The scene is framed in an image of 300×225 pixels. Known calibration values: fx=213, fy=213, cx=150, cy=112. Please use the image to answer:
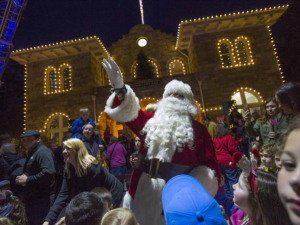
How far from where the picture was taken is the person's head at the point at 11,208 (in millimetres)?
2447

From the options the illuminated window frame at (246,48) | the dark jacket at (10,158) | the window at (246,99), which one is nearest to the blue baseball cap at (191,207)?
the dark jacket at (10,158)

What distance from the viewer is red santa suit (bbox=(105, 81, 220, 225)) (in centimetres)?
212

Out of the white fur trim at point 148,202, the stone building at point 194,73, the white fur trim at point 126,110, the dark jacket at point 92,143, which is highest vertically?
the stone building at point 194,73

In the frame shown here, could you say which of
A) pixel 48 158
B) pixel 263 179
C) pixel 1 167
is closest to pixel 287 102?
pixel 263 179

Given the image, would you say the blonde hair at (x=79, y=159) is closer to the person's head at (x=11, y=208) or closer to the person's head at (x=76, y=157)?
the person's head at (x=76, y=157)

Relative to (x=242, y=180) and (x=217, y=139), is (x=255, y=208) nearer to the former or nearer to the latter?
(x=242, y=180)

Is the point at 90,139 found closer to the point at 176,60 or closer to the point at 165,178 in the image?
the point at 165,178

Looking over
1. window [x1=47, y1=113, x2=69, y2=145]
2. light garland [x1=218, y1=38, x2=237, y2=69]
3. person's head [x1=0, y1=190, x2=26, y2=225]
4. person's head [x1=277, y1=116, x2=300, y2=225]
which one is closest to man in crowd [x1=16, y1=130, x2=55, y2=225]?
person's head [x1=0, y1=190, x2=26, y2=225]

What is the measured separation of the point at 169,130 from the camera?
2264 mm

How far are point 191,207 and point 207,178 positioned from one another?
3.74 ft

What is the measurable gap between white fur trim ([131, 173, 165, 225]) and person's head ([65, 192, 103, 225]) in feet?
1.29

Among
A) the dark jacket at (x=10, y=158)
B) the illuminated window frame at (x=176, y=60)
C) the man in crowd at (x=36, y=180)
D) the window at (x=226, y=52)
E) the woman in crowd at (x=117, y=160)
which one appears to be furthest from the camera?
the illuminated window frame at (x=176, y=60)

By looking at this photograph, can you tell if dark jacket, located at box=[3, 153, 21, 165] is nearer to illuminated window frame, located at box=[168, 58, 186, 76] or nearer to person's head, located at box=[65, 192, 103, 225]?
person's head, located at box=[65, 192, 103, 225]

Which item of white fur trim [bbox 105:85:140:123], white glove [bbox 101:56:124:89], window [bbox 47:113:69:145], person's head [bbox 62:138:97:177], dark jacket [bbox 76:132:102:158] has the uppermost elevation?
window [bbox 47:113:69:145]
